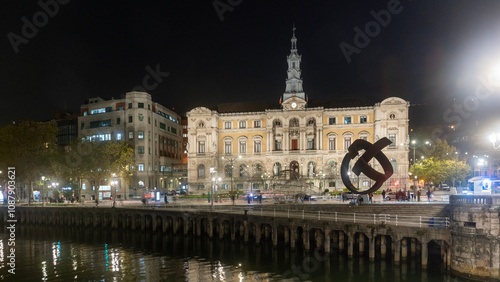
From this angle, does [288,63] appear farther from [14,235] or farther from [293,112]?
[14,235]

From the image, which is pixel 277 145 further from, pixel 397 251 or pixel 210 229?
pixel 397 251

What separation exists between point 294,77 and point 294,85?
7.88ft

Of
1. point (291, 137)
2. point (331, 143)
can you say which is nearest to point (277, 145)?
point (291, 137)

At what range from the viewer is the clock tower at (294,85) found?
3944 inches

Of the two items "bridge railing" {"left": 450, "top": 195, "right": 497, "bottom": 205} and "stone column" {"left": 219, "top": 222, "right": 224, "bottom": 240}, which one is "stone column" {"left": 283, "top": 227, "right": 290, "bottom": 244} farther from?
"bridge railing" {"left": 450, "top": 195, "right": 497, "bottom": 205}

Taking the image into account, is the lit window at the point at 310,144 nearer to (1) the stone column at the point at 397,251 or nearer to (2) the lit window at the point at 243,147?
(2) the lit window at the point at 243,147

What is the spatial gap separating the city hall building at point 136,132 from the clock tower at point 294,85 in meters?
35.2

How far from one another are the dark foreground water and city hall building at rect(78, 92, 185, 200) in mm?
48252

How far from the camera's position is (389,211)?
42500mm

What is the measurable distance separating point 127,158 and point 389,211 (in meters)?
55.8

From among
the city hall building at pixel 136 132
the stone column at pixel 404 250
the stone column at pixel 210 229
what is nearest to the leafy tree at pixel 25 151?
the city hall building at pixel 136 132

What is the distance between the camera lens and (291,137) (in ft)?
330

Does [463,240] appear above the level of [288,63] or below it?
below

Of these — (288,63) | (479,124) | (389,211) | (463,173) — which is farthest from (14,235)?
(479,124)
